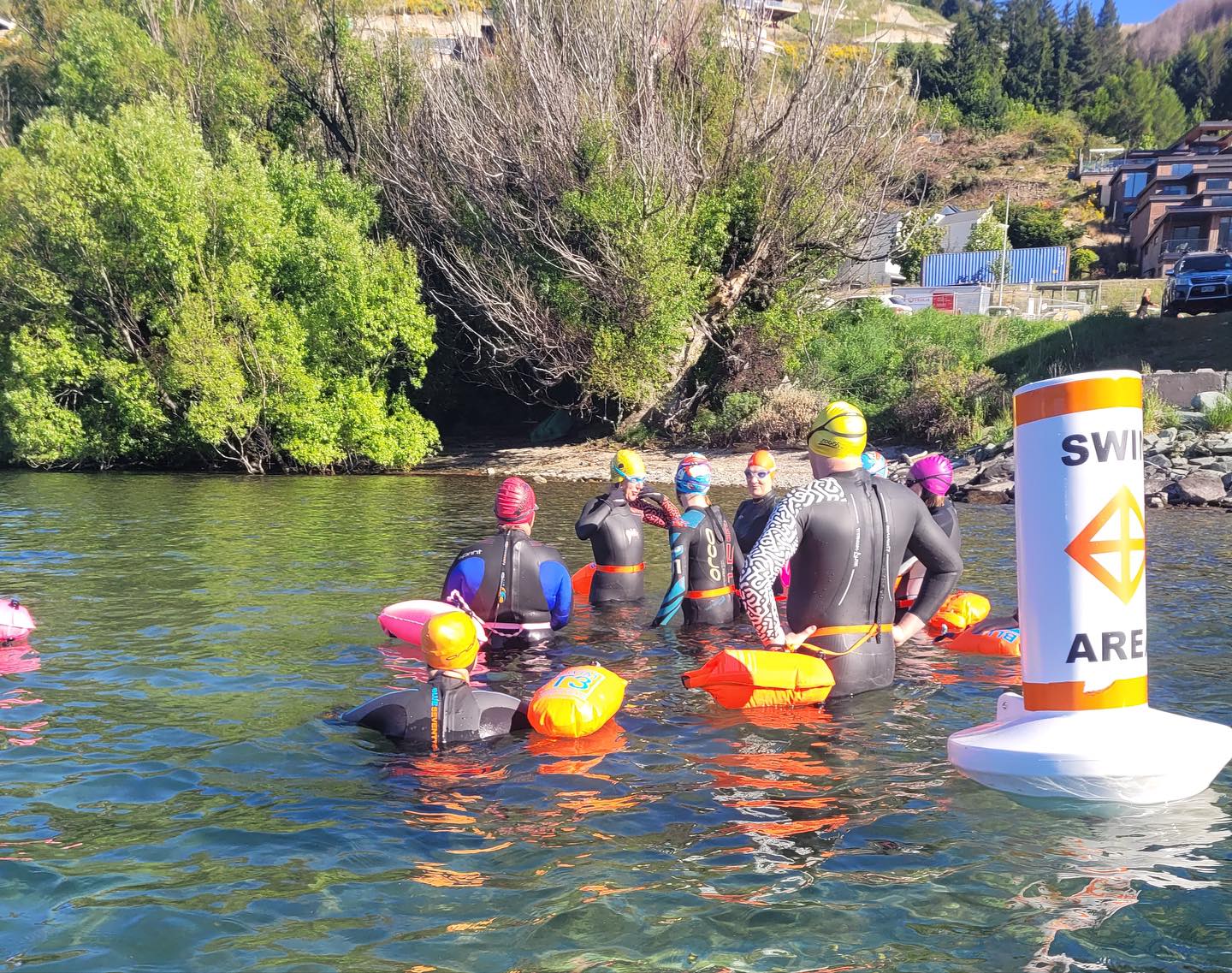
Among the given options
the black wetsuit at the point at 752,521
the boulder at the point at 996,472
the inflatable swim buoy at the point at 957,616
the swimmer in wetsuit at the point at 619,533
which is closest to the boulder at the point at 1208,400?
the boulder at the point at 996,472

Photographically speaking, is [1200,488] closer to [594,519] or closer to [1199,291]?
[1199,291]

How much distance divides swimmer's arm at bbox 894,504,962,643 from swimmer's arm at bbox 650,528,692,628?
316 cm

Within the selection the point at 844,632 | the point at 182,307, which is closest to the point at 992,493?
the point at 844,632

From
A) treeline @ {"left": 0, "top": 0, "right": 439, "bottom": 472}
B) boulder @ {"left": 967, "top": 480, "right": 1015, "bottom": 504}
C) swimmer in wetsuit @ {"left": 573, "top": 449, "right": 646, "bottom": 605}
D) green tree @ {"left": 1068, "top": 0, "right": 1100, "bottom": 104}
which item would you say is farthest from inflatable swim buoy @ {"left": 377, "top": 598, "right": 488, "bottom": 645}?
green tree @ {"left": 1068, "top": 0, "right": 1100, "bottom": 104}

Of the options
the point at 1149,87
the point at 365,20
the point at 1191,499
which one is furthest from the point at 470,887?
the point at 1149,87

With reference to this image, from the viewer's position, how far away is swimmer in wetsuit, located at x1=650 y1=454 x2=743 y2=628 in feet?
33.3

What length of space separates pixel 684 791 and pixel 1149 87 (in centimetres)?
11888

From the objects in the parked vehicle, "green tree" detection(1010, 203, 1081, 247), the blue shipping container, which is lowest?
the parked vehicle

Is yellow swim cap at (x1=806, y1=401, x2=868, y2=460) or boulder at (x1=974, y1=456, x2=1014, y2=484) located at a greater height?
yellow swim cap at (x1=806, y1=401, x2=868, y2=460)

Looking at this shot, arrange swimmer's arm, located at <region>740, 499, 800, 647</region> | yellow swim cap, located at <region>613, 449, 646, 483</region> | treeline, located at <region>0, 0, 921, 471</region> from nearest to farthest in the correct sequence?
1. swimmer's arm, located at <region>740, 499, 800, 647</region>
2. yellow swim cap, located at <region>613, 449, 646, 483</region>
3. treeline, located at <region>0, 0, 921, 471</region>

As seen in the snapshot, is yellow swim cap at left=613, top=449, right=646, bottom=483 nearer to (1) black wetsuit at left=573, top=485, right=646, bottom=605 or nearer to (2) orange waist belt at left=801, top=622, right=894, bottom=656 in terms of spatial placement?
(1) black wetsuit at left=573, top=485, right=646, bottom=605

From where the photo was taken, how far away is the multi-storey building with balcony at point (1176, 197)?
5766 cm

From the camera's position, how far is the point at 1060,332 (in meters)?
31.7

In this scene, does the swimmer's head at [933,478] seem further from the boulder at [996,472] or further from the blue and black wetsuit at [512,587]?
the boulder at [996,472]
